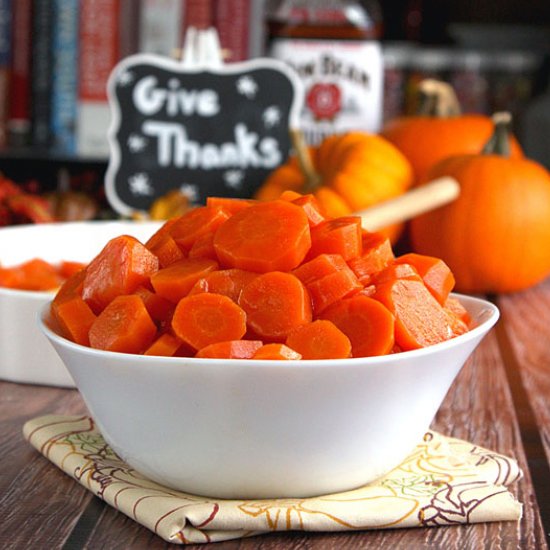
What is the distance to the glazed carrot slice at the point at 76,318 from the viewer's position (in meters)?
0.65

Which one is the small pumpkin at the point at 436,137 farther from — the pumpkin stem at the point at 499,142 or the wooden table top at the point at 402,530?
the wooden table top at the point at 402,530

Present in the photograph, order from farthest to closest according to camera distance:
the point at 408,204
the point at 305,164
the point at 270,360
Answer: the point at 305,164 < the point at 408,204 < the point at 270,360

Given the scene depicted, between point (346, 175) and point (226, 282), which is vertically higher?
point (226, 282)

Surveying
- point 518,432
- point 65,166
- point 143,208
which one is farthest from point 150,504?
point 65,166

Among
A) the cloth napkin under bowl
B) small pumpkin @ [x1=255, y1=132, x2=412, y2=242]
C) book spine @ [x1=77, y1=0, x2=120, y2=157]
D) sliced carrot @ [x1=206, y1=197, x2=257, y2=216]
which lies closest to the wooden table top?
the cloth napkin under bowl

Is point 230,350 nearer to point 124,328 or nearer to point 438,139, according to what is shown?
point 124,328

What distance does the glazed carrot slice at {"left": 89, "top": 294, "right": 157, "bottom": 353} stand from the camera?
61 centimetres

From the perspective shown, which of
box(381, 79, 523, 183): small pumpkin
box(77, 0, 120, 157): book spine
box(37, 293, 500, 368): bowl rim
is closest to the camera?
box(37, 293, 500, 368): bowl rim

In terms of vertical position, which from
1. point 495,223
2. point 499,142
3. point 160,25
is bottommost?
point 495,223

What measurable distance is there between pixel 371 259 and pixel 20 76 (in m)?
1.81

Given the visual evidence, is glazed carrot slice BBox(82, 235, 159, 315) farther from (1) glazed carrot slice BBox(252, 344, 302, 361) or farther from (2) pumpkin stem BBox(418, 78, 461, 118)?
(2) pumpkin stem BBox(418, 78, 461, 118)

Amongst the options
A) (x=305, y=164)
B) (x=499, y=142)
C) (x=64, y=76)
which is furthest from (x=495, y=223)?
(x=64, y=76)

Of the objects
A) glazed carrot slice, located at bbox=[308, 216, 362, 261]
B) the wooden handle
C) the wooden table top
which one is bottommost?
the wooden table top

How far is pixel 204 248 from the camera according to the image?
66 cm
